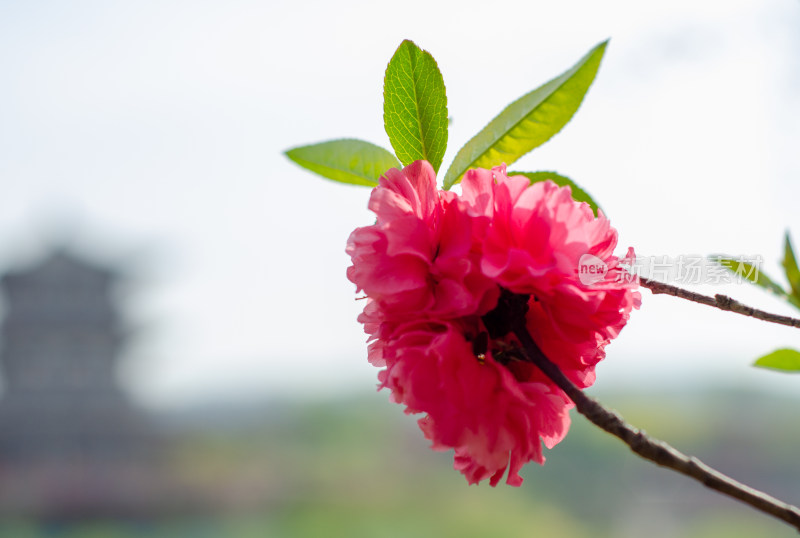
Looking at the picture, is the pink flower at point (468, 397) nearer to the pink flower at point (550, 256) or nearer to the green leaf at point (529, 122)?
the pink flower at point (550, 256)

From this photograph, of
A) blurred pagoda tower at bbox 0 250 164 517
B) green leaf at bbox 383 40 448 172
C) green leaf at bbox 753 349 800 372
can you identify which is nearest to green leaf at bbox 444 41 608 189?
green leaf at bbox 383 40 448 172

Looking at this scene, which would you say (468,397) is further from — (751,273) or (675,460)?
(751,273)

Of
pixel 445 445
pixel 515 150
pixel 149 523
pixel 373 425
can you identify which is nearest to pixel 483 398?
pixel 445 445

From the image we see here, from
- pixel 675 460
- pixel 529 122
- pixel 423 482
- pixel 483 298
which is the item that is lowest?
pixel 675 460

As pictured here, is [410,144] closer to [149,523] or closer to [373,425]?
[149,523]

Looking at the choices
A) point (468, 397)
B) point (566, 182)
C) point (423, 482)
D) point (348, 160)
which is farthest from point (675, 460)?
point (423, 482)

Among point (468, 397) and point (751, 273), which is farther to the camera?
point (751, 273)
